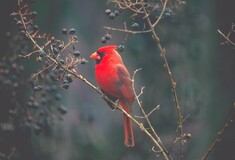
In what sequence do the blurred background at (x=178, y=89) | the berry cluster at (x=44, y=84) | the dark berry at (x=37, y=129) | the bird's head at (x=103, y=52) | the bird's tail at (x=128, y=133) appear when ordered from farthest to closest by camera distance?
1. the blurred background at (x=178, y=89)
2. the dark berry at (x=37, y=129)
3. the bird's head at (x=103, y=52)
4. the bird's tail at (x=128, y=133)
5. the berry cluster at (x=44, y=84)

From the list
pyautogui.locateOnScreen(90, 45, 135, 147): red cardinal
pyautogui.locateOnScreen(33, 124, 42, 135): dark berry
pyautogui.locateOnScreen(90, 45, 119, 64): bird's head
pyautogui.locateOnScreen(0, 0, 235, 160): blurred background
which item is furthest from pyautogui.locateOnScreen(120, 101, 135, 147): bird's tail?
pyautogui.locateOnScreen(0, 0, 235, 160): blurred background

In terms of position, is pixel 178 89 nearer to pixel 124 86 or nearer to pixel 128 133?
pixel 124 86

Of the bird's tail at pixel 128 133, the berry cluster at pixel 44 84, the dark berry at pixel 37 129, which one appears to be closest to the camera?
the berry cluster at pixel 44 84

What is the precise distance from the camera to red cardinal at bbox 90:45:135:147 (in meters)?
2.76

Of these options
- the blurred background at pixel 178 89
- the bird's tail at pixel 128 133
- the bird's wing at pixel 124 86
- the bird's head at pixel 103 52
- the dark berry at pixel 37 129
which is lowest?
the bird's tail at pixel 128 133

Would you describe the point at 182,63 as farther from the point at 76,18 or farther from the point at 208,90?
the point at 76,18

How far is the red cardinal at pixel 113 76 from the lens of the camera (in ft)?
9.05

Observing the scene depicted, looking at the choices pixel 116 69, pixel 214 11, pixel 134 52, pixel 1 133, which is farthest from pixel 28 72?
pixel 116 69

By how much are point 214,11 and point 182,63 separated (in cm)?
39

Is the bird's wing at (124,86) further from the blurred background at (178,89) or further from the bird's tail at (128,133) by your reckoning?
the blurred background at (178,89)

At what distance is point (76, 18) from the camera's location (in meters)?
6.59

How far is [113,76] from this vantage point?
283cm

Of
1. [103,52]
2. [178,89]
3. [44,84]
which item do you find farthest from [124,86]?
[178,89]

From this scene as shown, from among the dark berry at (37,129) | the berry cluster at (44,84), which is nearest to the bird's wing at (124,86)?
the berry cluster at (44,84)
